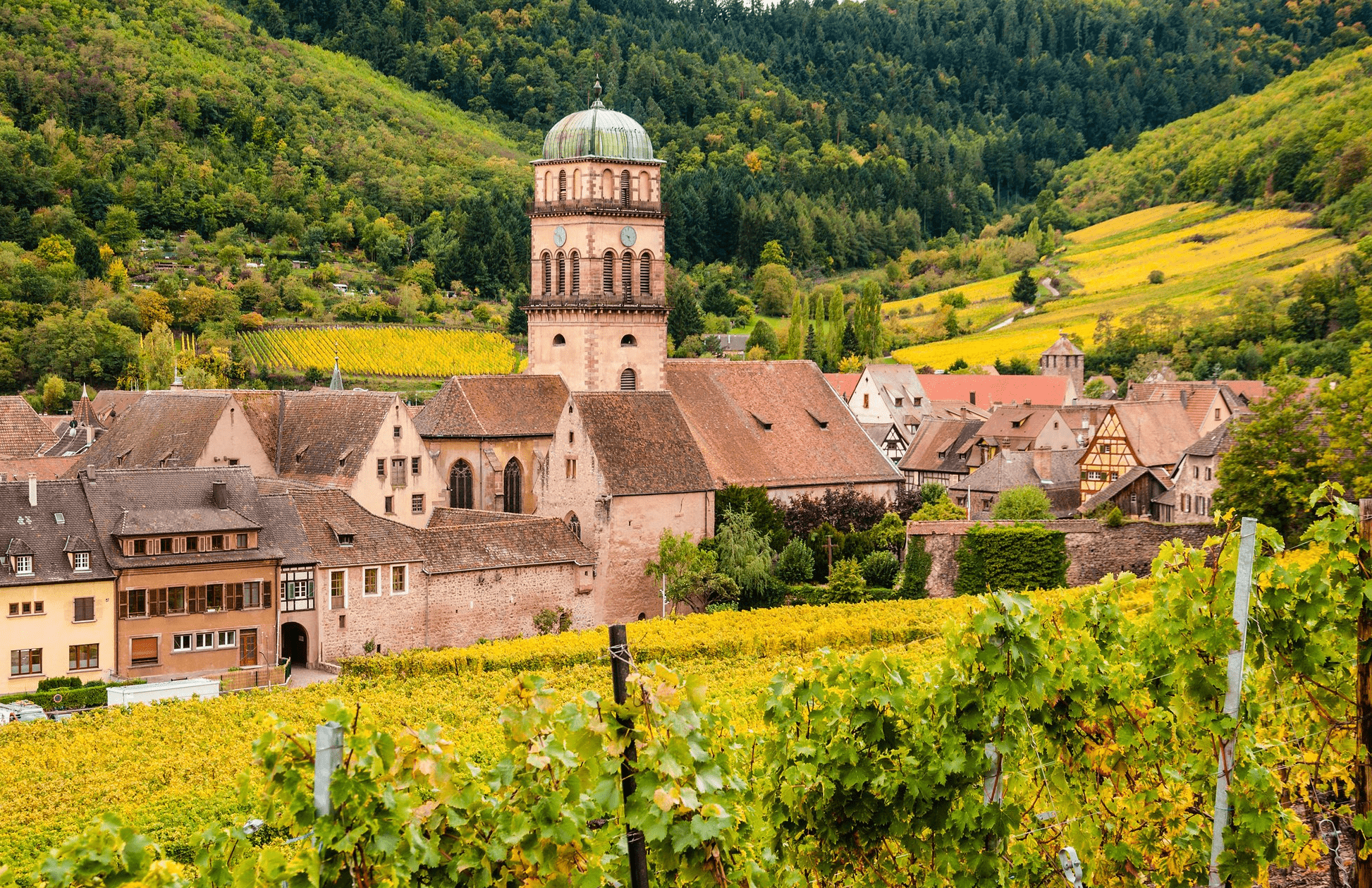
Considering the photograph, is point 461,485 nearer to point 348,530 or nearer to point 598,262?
point 348,530

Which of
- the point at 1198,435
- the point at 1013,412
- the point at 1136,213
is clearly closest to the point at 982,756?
the point at 1198,435

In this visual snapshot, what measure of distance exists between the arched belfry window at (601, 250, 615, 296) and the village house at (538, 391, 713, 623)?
584 cm

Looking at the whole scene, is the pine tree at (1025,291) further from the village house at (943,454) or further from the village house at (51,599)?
the village house at (51,599)

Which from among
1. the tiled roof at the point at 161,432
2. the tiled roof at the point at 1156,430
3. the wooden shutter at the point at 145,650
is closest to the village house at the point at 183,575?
the wooden shutter at the point at 145,650

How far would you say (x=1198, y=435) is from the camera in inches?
2936

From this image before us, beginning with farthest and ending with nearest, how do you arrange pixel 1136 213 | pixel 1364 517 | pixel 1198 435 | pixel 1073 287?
pixel 1136 213, pixel 1073 287, pixel 1198 435, pixel 1364 517

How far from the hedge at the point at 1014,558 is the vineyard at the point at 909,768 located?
28879 millimetres

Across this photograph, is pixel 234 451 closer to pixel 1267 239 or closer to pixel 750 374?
pixel 750 374

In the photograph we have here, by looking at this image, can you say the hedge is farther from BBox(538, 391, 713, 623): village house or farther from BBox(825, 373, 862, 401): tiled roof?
BBox(825, 373, 862, 401): tiled roof

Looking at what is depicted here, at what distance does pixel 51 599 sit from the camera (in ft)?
138

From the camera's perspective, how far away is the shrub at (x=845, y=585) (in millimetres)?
53250

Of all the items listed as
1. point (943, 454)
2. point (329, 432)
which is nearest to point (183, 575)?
point (329, 432)

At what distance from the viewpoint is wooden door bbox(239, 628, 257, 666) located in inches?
1752

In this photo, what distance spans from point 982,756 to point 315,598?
115 ft
